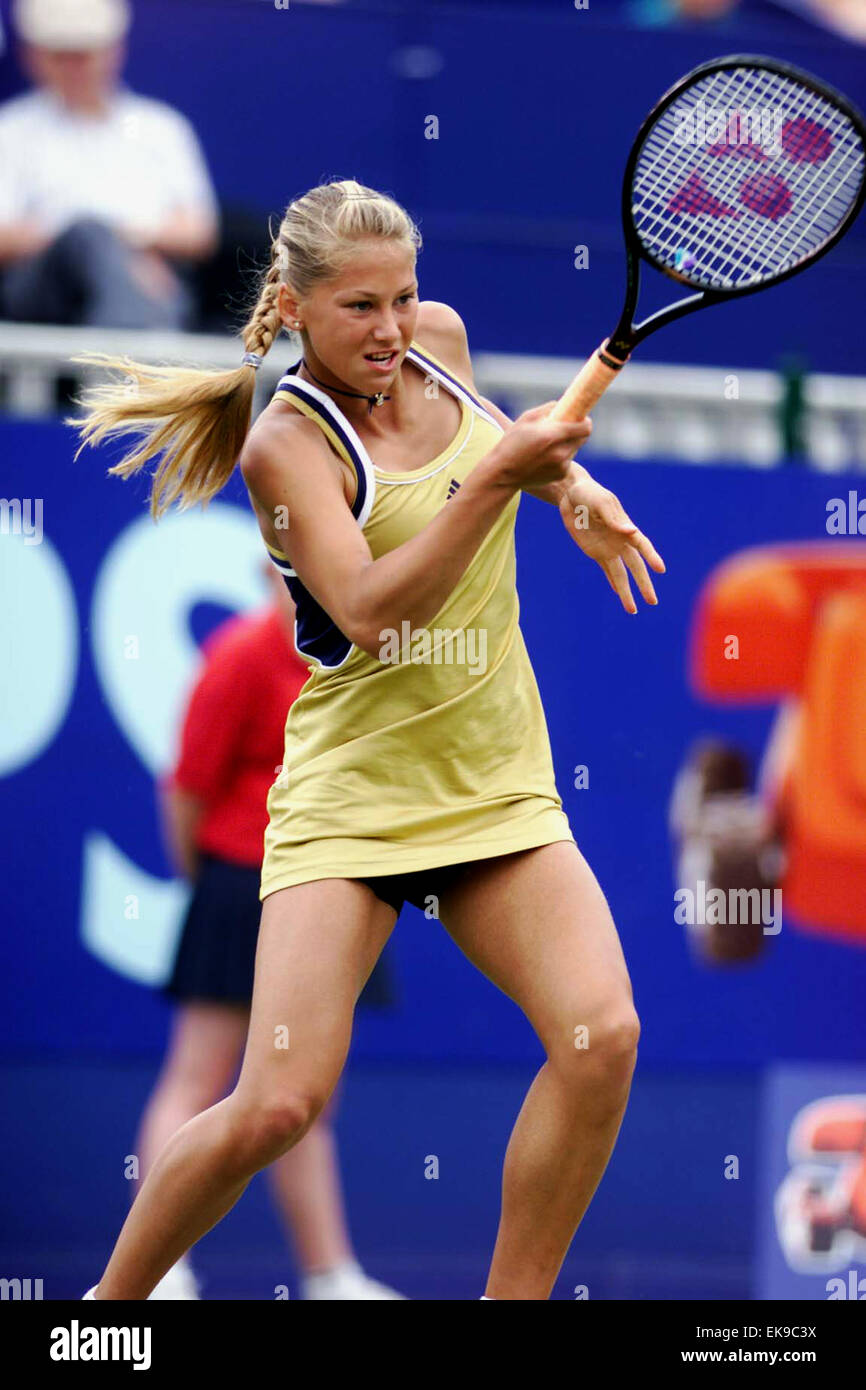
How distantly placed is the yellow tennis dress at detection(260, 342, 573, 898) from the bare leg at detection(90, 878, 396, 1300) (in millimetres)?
70

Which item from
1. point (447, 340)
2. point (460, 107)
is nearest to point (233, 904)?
point (447, 340)

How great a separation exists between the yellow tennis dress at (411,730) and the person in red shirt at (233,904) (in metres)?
1.48

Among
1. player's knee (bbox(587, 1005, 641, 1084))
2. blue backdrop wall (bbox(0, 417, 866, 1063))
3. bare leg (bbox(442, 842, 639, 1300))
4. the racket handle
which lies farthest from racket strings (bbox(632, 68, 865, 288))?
blue backdrop wall (bbox(0, 417, 866, 1063))

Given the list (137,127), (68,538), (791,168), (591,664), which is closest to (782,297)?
(591,664)

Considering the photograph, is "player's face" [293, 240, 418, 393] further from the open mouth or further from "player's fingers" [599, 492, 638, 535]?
"player's fingers" [599, 492, 638, 535]

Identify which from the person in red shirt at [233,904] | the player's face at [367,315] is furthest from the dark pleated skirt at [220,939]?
the player's face at [367,315]

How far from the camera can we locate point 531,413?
8.38 feet

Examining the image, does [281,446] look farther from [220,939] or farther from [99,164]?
[99,164]

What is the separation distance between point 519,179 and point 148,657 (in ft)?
7.45

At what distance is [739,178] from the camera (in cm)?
294

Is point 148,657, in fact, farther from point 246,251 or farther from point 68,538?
point 246,251

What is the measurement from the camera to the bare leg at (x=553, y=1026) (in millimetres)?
2645

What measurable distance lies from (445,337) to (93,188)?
3.18 metres

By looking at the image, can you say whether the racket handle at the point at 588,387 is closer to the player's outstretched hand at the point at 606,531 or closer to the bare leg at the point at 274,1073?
the player's outstretched hand at the point at 606,531
